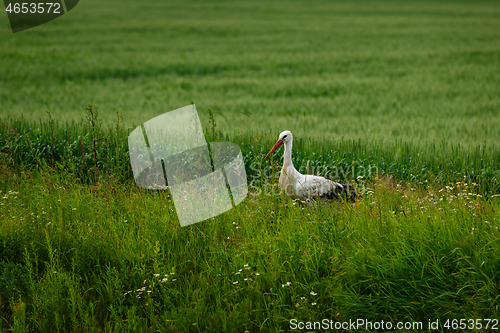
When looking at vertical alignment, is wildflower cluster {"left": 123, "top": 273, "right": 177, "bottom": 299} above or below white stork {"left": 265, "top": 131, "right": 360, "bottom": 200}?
below

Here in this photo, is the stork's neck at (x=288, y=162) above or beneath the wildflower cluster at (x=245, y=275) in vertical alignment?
above

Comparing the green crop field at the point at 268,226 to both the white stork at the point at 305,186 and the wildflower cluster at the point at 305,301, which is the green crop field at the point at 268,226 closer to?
the wildflower cluster at the point at 305,301

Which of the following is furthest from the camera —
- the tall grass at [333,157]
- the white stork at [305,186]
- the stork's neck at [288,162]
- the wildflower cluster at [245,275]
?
the tall grass at [333,157]

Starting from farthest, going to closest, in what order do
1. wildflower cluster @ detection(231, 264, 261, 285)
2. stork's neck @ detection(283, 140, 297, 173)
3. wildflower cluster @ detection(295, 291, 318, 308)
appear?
stork's neck @ detection(283, 140, 297, 173) < wildflower cluster @ detection(231, 264, 261, 285) < wildflower cluster @ detection(295, 291, 318, 308)

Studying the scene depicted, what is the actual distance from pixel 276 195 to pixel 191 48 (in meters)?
19.0

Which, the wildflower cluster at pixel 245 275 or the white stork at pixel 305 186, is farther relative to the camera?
the white stork at pixel 305 186

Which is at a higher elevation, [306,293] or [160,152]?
[160,152]

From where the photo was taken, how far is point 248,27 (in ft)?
95.5

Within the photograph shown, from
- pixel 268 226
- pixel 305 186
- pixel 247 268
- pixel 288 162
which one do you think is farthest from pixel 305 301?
pixel 288 162

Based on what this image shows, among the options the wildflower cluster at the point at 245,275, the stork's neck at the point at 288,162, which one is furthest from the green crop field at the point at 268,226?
the stork's neck at the point at 288,162

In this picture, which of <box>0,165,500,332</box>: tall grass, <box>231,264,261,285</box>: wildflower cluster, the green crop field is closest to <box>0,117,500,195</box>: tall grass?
the green crop field

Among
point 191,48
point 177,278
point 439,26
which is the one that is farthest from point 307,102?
point 439,26

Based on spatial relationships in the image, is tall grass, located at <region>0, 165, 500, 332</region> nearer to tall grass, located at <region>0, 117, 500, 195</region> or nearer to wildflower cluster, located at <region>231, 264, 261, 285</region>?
wildflower cluster, located at <region>231, 264, 261, 285</region>

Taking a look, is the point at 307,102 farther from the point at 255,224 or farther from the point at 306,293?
the point at 306,293
